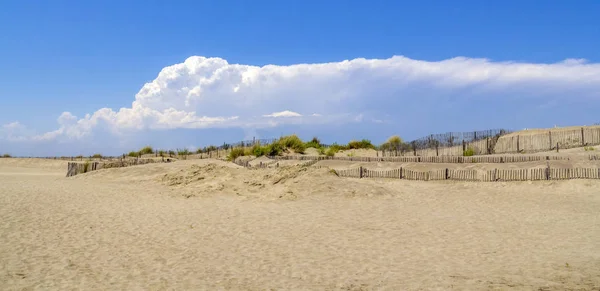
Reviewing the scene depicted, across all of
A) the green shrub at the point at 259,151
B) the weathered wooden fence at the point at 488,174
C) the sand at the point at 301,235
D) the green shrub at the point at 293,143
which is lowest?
the sand at the point at 301,235

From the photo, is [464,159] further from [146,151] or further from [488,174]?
[146,151]

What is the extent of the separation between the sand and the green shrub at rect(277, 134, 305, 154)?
1522 centimetres

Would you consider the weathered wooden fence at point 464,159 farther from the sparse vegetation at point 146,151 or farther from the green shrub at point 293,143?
the sparse vegetation at point 146,151

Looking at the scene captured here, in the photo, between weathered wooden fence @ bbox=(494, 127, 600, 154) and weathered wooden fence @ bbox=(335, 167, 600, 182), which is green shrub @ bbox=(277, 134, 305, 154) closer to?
weathered wooden fence @ bbox=(335, 167, 600, 182)

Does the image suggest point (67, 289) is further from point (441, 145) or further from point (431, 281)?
point (441, 145)

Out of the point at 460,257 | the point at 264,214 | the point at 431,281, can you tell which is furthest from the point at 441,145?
the point at 431,281

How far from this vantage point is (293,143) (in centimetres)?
3734

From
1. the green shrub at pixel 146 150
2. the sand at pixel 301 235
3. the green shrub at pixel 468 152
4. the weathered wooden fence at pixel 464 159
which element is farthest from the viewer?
the green shrub at pixel 146 150

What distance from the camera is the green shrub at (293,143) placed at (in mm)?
37031

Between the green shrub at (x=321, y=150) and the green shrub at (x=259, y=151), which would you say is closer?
the green shrub at (x=259, y=151)

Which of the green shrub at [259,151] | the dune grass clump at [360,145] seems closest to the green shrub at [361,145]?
the dune grass clump at [360,145]

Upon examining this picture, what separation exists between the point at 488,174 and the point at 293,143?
61.9 ft

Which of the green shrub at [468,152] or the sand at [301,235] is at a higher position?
the green shrub at [468,152]

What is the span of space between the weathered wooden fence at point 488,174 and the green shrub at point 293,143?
13.5m
